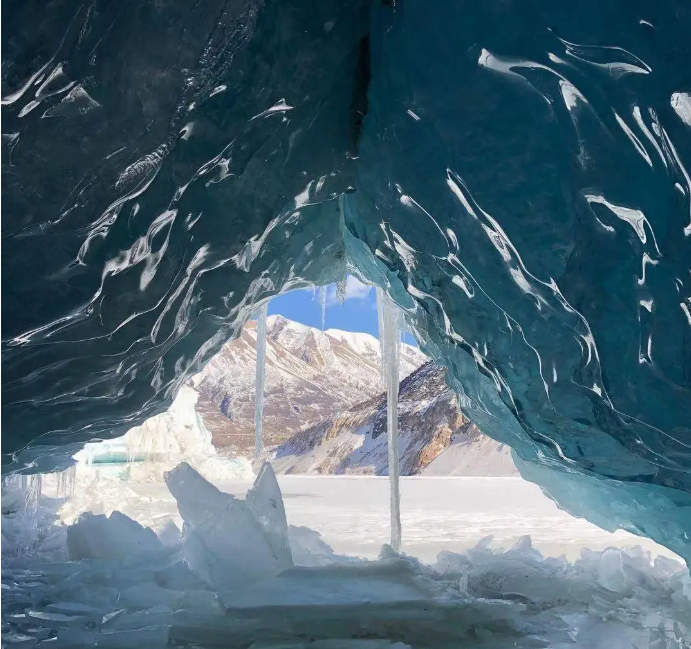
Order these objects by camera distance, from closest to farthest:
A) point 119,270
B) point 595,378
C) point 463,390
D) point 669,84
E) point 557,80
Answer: point 669,84, point 557,80, point 595,378, point 119,270, point 463,390

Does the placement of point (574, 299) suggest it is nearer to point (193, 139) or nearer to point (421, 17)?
point (421, 17)

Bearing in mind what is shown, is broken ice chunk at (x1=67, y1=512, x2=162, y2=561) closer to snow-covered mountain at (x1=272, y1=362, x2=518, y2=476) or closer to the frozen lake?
the frozen lake

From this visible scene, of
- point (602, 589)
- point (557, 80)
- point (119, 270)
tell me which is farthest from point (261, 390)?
point (557, 80)

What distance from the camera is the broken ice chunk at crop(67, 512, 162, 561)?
6.67m

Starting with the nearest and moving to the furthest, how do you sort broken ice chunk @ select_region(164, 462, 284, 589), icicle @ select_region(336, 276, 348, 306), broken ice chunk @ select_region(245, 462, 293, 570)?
broken ice chunk @ select_region(164, 462, 284, 589), broken ice chunk @ select_region(245, 462, 293, 570), icicle @ select_region(336, 276, 348, 306)

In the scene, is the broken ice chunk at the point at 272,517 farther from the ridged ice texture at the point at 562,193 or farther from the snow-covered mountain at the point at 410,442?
the snow-covered mountain at the point at 410,442

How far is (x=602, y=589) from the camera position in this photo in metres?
5.49

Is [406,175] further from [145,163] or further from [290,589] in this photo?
[290,589]

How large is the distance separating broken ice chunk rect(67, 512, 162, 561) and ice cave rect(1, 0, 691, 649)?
3.30 feet

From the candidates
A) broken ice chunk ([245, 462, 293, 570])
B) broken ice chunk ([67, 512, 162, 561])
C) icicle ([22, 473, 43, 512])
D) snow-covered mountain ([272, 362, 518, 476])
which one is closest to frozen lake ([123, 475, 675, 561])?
icicle ([22, 473, 43, 512])

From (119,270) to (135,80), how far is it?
1.18 metres

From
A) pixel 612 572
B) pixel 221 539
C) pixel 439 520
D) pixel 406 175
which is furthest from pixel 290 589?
pixel 439 520

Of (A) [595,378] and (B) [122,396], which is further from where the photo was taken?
(B) [122,396]

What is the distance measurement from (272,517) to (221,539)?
20.8 inches
